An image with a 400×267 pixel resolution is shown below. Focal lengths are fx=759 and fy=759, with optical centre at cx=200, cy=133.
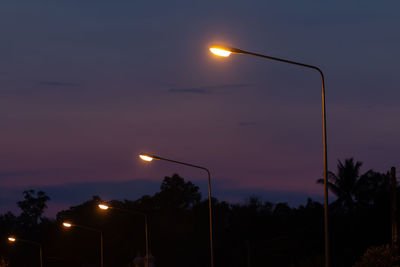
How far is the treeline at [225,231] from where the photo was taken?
57.8m

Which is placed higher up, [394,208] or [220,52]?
[220,52]

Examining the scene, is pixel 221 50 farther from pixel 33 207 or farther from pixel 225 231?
pixel 33 207

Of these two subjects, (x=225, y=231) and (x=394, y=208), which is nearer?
(x=394, y=208)

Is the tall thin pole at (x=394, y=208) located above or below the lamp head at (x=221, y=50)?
below

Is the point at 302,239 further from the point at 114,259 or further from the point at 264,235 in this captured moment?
the point at 114,259

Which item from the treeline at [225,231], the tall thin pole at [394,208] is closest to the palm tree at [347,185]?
the treeline at [225,231]

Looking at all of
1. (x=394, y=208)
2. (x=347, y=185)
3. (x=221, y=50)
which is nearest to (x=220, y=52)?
(x=221, y=50)

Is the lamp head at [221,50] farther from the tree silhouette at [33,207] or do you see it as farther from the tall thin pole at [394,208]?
the tree silhouette at [33,207]

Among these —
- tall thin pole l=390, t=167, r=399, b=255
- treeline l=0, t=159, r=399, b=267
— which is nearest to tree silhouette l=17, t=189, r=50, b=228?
treeline l=0, t=159, r=399, b=267

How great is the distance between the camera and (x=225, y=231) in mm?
78688

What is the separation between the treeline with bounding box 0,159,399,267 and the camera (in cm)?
5784

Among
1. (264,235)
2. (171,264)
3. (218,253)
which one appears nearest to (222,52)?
(218,253)

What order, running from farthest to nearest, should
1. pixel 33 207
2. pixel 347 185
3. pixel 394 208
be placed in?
pixel 33 207
pixel 347 185
pixel 394 208

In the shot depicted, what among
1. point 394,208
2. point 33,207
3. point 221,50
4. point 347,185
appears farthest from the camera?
point 33,207
